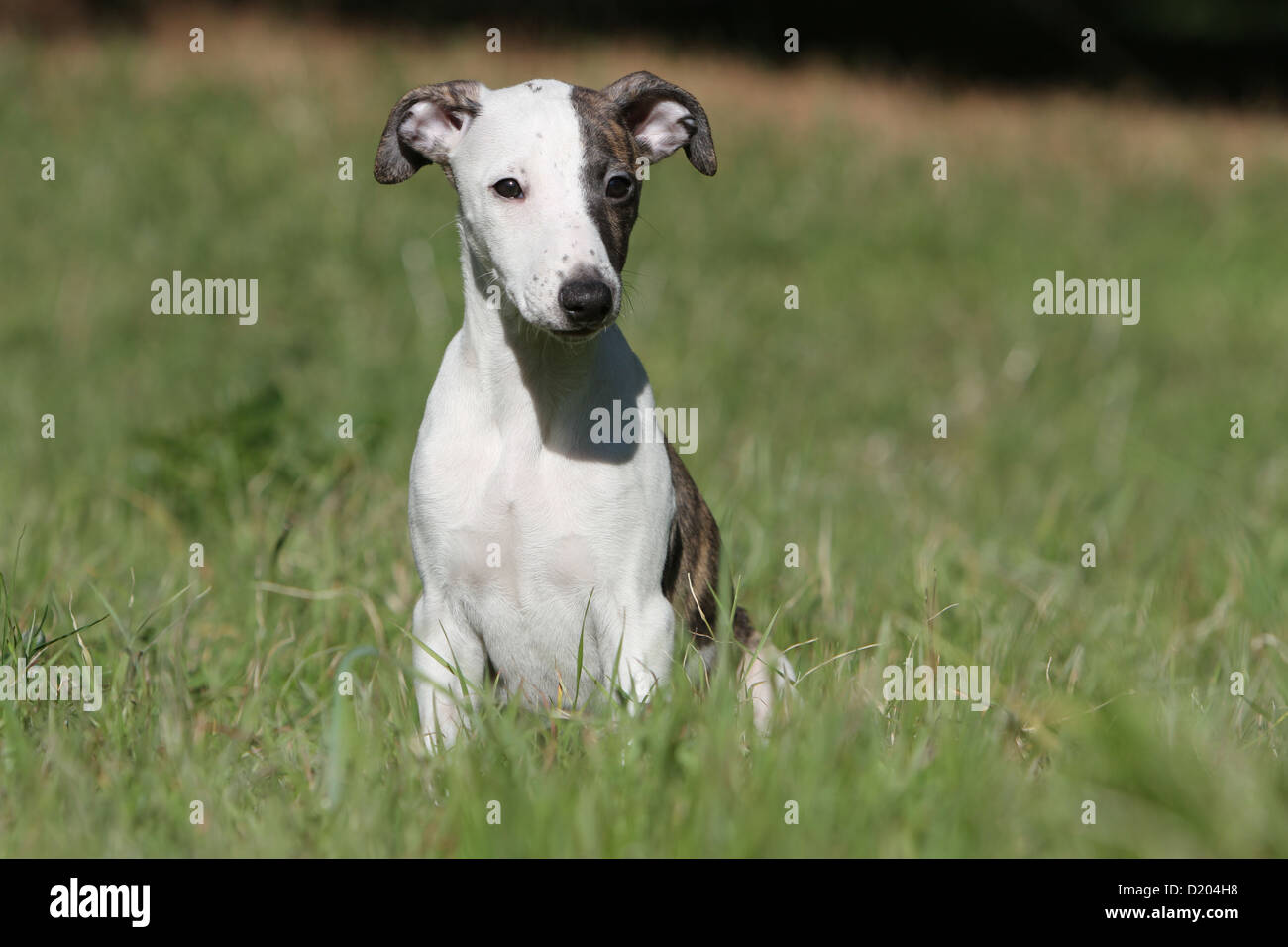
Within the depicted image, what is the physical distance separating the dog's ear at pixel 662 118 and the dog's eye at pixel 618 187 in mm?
342

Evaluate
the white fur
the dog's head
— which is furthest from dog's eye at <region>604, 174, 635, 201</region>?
the white fur

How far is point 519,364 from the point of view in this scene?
384cm

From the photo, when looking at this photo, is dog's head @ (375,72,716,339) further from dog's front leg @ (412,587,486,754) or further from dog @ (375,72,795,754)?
dog's front leg @ (412,587,486,754)

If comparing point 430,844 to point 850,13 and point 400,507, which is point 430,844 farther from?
point 850,13

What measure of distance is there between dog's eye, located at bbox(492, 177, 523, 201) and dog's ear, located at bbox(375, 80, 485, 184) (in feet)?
1.33

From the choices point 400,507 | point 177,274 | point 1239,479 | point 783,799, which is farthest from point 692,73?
point 783,799

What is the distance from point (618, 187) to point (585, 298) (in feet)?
1.71

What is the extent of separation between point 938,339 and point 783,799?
31.4 feet

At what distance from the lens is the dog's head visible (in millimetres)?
3379

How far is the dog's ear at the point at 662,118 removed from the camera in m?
4.02

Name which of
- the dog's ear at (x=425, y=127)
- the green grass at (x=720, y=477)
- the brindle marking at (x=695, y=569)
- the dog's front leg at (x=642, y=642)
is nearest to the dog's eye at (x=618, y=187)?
the dog's ear at (x=425, y=127)

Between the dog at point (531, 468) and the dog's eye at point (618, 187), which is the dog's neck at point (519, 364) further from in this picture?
the dog's eye at point (618, 187)

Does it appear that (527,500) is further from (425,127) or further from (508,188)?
(425,127)

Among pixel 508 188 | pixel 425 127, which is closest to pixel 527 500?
pixel 508 188
